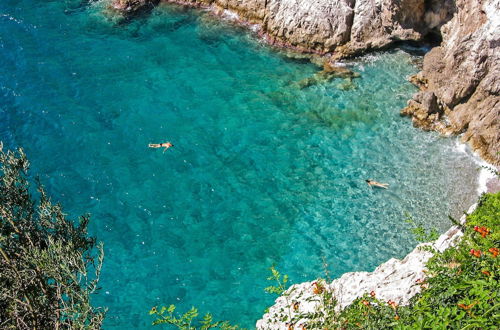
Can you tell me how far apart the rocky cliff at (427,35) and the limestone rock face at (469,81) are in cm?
4

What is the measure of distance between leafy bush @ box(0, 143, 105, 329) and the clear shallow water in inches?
272

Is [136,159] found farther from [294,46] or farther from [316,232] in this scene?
[294,46]

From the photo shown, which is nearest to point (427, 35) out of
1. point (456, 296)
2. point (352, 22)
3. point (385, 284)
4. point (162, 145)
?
point (352, 22)

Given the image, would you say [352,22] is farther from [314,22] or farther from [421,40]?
[421,40]

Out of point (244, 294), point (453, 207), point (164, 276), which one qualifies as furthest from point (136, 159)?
→ point (453, 207)

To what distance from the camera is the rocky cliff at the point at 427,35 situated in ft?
72.8

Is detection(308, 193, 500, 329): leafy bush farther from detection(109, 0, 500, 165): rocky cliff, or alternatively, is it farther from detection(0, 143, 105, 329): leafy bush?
detection(109, 0, 500, 165): rocky cliff

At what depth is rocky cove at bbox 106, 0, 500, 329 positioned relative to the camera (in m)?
21.8

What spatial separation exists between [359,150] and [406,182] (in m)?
2.90

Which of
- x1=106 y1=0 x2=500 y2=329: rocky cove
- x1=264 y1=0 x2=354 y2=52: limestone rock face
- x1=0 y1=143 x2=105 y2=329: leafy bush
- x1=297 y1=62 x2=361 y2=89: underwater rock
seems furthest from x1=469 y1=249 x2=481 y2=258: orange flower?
x1=264 y1=0 x2=354 y2=52: limestone rock face

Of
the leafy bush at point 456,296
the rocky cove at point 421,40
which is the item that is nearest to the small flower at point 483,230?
the leafy bush at point 456,296

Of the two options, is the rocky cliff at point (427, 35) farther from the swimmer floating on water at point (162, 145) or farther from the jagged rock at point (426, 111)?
the swimmer floating on water at point (162, 145)

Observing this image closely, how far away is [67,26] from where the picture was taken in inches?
1303

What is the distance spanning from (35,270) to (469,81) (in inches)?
821
